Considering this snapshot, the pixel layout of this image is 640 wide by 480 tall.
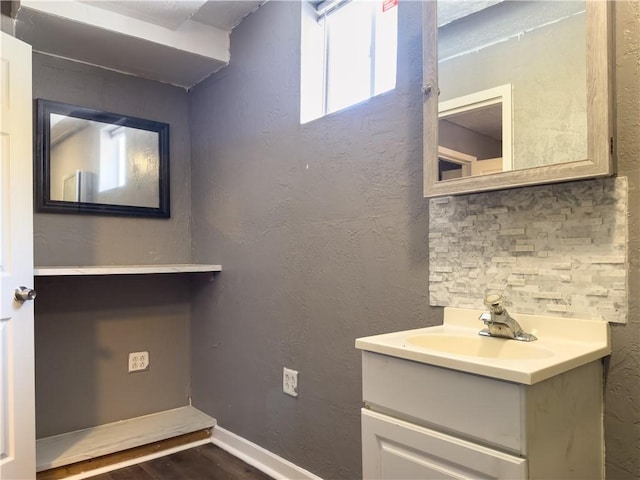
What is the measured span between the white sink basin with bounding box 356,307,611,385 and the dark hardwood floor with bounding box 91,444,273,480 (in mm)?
1204

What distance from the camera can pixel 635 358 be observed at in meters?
1.01

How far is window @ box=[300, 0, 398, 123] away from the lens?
188cm

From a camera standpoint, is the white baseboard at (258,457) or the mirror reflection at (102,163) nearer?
the white baseboard at (258,457)

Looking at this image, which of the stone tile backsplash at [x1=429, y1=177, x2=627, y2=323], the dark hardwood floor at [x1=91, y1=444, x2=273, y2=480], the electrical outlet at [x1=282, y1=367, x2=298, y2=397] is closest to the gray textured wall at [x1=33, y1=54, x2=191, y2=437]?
the dark hardwood floor at [x1=91, y1=444, x2=273, y2=480]

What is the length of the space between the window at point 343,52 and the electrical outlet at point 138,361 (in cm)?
158

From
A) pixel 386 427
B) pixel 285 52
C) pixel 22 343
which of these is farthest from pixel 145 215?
pixel 386 427

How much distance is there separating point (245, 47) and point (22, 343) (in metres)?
1.65

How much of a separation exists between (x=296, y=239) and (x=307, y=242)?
7 cm

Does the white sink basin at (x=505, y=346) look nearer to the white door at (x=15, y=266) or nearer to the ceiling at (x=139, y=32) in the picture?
the white door at (x=15, y=266)

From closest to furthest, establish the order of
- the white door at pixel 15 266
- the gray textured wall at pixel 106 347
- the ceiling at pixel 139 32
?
the white door at pixel 15 266 < the ceiling at pixel 139 32 < the gray textured wall at pixel 106 347

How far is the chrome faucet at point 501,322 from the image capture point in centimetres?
112

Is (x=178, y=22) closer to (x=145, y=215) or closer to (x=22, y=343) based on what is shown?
(x=145, y=215)

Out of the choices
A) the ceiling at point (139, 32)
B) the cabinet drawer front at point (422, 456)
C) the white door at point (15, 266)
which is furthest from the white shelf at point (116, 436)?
the ceiling at point (139, 32)

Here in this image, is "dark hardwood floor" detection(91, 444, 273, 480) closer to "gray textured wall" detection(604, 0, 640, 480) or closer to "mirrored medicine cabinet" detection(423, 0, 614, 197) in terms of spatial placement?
"gray textured wall" detection(604, 0, 640, 480)
